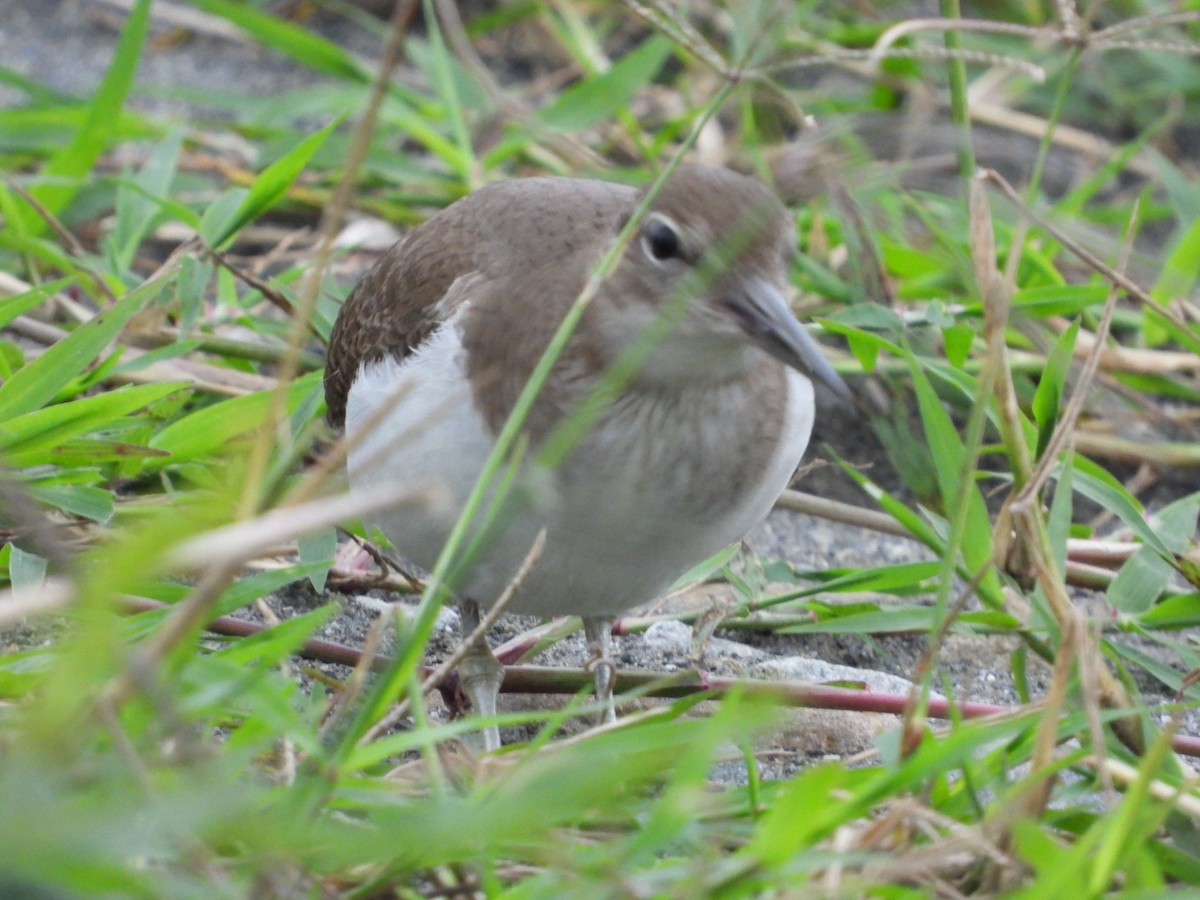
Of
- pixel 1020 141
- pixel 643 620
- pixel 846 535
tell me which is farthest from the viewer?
pixel 1020 141

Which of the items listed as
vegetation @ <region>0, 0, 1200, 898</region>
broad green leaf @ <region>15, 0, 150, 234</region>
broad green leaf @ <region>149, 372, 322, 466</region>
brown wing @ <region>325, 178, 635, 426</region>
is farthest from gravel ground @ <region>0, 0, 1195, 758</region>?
broad green leaf @ <region>15, 0, 150, 234</region>

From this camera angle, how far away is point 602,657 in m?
3.05

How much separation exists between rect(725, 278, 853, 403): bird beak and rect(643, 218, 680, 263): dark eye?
0.50ft

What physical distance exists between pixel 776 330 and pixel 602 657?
0.84 metres

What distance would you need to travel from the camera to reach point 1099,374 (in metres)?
4.46

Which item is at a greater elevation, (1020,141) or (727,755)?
(1020,141)

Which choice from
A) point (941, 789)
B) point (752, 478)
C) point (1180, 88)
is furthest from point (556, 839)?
point (1180, 88)

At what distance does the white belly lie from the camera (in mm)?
2605

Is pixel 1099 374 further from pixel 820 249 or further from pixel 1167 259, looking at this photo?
pixel 820 249

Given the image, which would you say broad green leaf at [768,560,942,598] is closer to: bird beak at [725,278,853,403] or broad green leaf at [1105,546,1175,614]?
broad green leaf at [1105,546,1175,614]

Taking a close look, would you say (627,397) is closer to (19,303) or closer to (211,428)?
(211,428)

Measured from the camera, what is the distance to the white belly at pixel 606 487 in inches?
103

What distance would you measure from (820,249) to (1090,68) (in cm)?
210

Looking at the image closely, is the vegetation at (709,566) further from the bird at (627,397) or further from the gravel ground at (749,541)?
the bird at (627,397)
